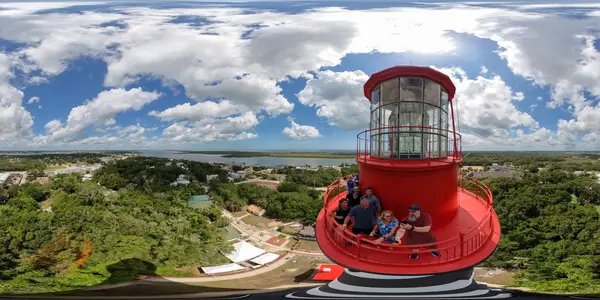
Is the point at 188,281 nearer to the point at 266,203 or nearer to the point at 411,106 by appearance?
the point at 411,106

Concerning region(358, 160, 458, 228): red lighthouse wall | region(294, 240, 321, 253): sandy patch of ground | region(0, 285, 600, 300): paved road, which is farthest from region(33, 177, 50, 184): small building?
region(358, 160, 458, 228): red lighthouse wall

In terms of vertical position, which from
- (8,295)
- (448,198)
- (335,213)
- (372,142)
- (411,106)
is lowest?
(8,295)

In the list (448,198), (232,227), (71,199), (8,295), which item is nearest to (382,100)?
(448,198)

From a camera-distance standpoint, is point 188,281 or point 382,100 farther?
point 382,100

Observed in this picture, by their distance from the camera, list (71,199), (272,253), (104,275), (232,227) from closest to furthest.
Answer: (104,275) < (272,253) < (232,227) < (71,199)

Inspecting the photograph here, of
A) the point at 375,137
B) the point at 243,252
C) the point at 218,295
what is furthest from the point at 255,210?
the point at 375,137

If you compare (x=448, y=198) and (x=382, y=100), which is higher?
(x=382, y=100)

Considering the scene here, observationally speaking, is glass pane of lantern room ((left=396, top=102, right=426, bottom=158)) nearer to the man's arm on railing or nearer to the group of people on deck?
the group of people on deck

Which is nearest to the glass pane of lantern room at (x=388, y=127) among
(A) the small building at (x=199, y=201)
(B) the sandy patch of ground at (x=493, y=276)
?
(B) the sandy patch of ground at (x=493, y=276)

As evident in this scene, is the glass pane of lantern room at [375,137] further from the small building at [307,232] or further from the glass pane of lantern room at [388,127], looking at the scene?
the small building at [307,232]
